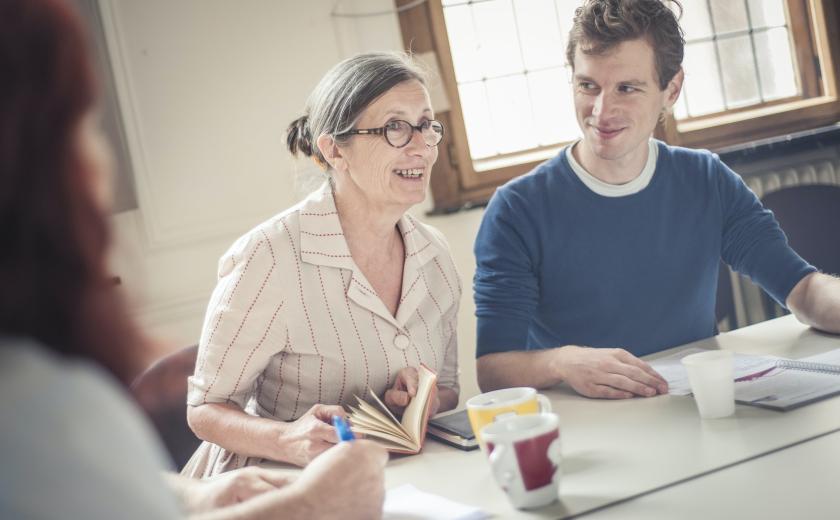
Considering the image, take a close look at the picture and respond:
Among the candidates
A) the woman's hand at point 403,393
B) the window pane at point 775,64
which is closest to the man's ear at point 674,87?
the woman's hand at point 403,393

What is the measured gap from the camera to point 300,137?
6.23 feet

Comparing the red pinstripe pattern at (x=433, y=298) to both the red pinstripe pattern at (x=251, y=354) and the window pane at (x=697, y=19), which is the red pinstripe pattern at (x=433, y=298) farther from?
the window pane at (x=697, y=19)

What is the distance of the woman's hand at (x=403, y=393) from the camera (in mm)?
1504

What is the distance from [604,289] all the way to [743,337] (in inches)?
13.2

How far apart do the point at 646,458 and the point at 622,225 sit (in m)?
0.94

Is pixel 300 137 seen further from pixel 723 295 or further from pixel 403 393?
pixel 723 295

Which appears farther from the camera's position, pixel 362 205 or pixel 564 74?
pixel 564 74

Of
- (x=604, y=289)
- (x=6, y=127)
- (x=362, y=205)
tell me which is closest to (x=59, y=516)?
(x=6, y=127)

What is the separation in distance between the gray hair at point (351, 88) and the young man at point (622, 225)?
38cm

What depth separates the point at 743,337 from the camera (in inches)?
67.4

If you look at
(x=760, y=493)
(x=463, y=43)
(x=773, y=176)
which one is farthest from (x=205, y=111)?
(x=760, y=493)

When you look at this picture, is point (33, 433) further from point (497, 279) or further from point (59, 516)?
point (497, 279)

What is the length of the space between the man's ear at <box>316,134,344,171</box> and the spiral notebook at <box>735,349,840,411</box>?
0.85 metres

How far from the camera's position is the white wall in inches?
117
